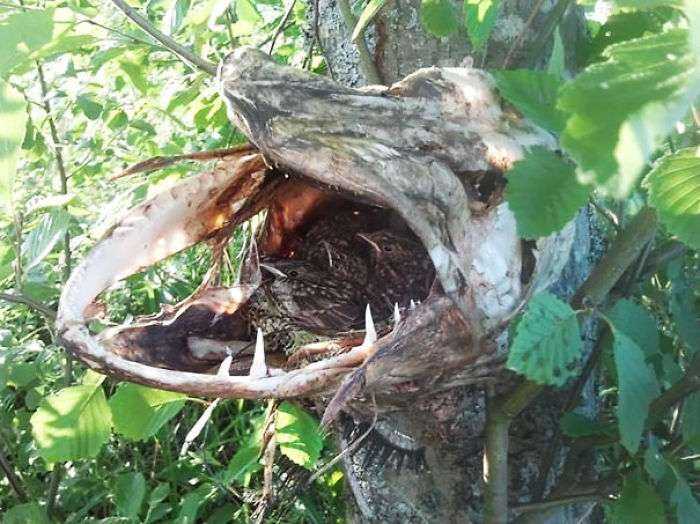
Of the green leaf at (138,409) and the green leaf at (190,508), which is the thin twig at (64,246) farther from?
the green leaf at (138,409)

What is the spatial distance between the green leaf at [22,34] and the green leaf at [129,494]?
1.00 meters

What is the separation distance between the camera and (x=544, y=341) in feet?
2.63

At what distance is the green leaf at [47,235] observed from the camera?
3.66 feet

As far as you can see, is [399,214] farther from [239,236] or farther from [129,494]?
[129,494]

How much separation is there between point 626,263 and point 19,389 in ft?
5.48

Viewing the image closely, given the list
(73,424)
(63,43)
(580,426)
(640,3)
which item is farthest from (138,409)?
(640,3)

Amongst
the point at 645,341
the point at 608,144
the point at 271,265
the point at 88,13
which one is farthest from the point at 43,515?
the point at 608,144

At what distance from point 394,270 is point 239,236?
0.51m

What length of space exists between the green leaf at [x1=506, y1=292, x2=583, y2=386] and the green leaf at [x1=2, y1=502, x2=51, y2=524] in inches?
49.4

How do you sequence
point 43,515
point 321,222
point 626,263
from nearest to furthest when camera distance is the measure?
point 626,263 < point 321,222 < point 43,515

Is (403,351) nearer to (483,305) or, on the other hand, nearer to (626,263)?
(483,305)

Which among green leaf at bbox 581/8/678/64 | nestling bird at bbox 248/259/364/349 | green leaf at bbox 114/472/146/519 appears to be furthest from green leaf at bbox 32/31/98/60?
green leaf at bbox 114/472/146/519

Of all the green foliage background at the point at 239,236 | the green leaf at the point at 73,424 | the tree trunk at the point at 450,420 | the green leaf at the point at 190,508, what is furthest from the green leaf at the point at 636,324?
the green leaf at the point at 190,508

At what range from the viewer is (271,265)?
1196 millimetres
